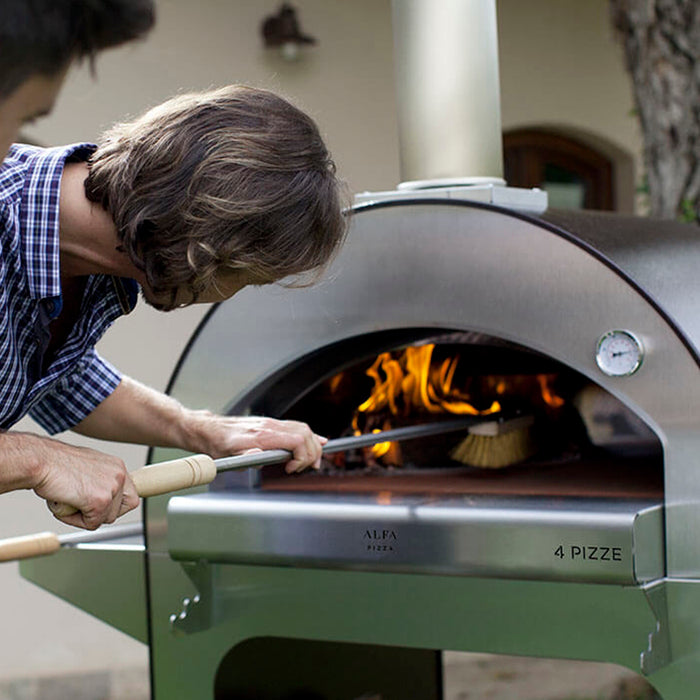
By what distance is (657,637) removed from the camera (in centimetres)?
151

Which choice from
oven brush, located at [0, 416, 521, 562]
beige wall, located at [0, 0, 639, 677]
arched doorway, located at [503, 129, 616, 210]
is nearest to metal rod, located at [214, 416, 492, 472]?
oven brush, located at [0, 416, 521, 562]

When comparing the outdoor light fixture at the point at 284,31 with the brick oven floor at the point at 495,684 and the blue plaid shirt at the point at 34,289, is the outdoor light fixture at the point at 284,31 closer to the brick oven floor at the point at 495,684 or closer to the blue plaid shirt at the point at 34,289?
the brick oven floor at the point at 495,684

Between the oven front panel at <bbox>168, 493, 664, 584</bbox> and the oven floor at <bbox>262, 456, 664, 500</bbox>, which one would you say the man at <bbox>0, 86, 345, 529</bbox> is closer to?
the oven front panel at <bbox>168, 493, 664, 584</bbox>

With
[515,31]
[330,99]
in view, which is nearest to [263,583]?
[330,99]

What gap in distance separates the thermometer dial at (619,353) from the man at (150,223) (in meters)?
0.41

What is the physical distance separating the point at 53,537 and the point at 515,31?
Result: 319 centimetres

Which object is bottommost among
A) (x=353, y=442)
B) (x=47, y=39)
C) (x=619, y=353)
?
(x=353, y=442)

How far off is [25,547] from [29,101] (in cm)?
77

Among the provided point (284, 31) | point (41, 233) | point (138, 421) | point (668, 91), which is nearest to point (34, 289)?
point (41, 233)

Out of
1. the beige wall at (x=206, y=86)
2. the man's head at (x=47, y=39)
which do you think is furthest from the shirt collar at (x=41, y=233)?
the beige wall at (x=206, y=86)

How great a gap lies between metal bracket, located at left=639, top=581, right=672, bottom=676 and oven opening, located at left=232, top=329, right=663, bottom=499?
0.42 meters

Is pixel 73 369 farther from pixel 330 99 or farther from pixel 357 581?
pixel 330 99

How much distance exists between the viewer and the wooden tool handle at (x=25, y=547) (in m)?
1.36

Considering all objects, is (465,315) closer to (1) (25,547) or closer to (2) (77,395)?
(2) (77,395)
